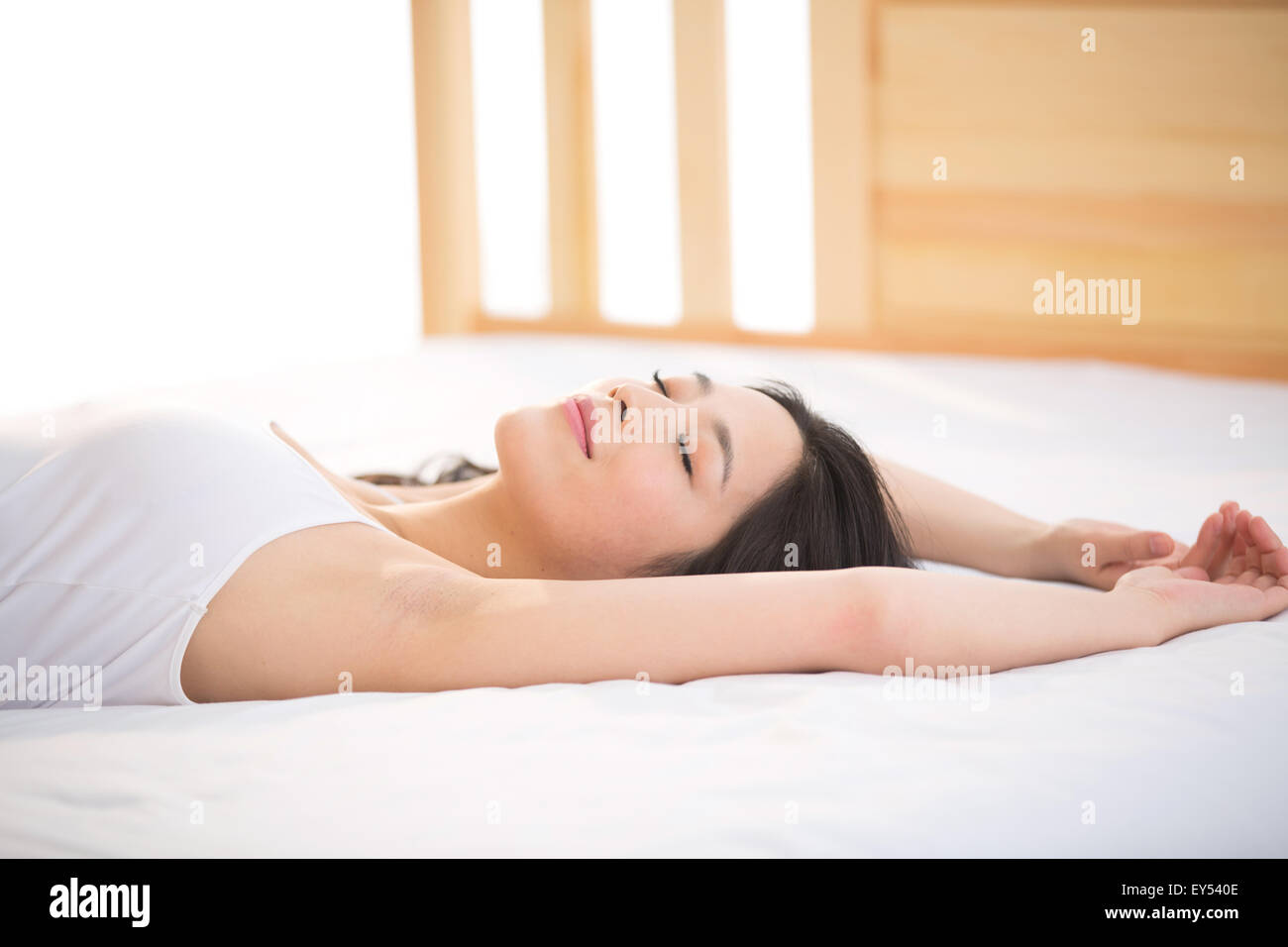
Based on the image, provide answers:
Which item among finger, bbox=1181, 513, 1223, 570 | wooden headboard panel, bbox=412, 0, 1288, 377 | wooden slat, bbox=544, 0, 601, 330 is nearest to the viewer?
finger, bbox=1181, 513, 1223, 570

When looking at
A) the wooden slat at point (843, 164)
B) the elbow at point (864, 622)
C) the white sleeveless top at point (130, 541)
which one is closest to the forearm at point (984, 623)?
the elbow at point (864, 622)

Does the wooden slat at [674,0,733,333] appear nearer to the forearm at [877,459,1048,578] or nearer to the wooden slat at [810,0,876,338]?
the wooden slat at [810,0,876,338]

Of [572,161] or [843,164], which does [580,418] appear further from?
[572,161]

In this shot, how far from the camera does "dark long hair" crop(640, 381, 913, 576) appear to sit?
1315 millimetres

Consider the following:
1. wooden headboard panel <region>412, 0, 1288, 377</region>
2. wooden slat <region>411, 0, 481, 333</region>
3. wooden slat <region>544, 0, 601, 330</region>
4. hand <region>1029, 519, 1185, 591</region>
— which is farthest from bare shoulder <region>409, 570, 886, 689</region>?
wooden slat <region>411, 0, 481, 333</region>

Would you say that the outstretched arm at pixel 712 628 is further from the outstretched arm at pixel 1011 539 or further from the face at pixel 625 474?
the outstretched arm at pixel 1011 539

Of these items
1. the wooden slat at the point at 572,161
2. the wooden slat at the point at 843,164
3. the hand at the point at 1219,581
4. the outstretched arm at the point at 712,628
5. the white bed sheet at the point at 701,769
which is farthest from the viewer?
the wooden slat at the point at 572,161

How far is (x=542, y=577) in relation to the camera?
1379 millimetres

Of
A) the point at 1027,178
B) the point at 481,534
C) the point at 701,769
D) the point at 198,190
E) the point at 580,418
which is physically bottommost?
the point at 701,769

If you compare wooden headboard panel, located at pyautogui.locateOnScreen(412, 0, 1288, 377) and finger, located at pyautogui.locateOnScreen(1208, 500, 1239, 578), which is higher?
wooden headboard panel, located at pyautogui.locateOnScreen(412, 0, 1288, 377)

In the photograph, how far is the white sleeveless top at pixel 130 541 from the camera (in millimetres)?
1109

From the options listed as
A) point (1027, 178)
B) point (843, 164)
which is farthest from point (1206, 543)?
point (843, 164)

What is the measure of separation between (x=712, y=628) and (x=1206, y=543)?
60cm
